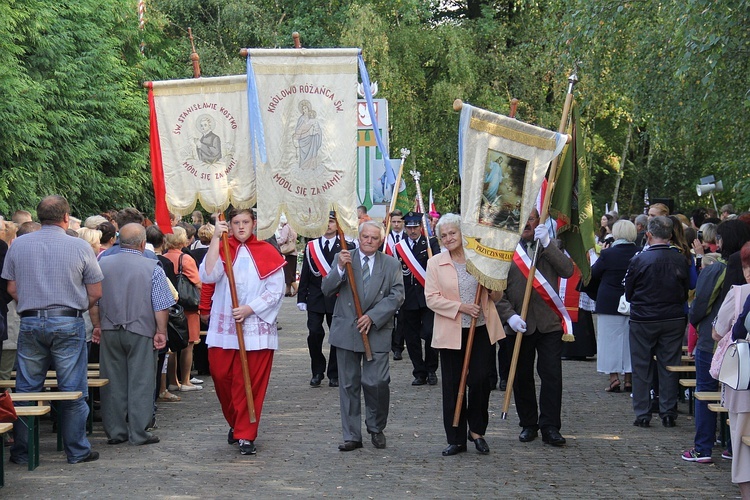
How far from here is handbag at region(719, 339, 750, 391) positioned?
7.23m

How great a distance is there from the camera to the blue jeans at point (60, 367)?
8820 millimetres

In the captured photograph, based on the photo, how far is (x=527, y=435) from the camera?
998 cm

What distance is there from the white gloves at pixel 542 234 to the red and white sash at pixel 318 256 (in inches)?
174

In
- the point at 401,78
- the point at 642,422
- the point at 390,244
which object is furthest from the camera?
the point at 401,78

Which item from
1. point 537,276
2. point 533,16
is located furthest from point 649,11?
point 533,16

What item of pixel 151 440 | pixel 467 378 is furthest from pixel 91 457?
pixel 467 378

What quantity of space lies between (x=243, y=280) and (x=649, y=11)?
10.2m

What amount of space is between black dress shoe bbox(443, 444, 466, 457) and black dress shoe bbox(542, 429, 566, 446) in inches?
32.7

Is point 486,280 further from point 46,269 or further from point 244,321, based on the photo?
point 46,269

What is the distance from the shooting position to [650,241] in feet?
35.8

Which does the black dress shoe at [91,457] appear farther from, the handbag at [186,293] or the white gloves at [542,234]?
the white gloves at [542,234]

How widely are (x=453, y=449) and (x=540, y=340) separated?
1.26 meters

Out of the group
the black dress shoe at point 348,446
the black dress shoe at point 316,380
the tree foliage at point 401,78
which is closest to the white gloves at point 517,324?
the black dress shoe at point 348,446

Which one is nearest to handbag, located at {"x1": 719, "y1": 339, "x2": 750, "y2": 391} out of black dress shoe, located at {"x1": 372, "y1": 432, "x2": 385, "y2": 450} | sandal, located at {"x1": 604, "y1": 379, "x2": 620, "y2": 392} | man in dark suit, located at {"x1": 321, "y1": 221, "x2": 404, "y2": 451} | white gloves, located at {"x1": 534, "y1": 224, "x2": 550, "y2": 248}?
white gloves, located at {"x1": 534, "y1": 224, "x2": 550, "y2": 248}
